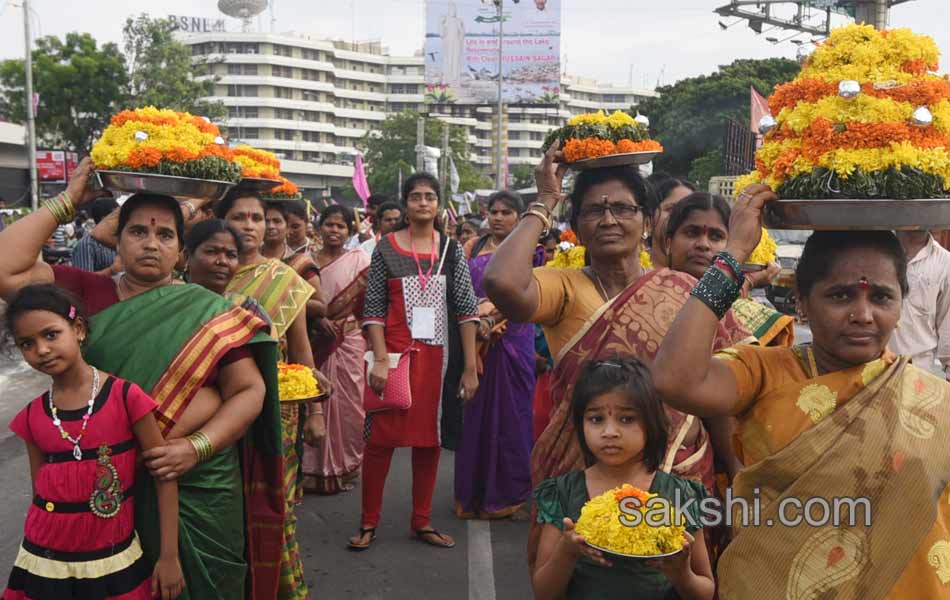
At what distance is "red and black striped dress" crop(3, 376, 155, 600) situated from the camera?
293cm

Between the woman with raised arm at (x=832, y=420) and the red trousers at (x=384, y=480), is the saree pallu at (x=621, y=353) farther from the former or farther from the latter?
the red trousers at (x=384, y=480)

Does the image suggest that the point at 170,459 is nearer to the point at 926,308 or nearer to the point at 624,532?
the point at 624,532

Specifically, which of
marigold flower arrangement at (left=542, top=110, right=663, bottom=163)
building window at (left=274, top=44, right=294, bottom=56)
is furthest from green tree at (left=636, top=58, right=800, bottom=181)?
building window at (left=274, top=44, right=294, bottom=56)

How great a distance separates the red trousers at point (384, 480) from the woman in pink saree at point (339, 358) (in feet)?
3.32

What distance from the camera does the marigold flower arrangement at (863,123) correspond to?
6.98 feet

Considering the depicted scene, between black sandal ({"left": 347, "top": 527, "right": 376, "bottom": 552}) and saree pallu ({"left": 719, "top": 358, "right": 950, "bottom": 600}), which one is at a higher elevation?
saree pallu ({"left": 719, "top": 358, "right": 950, "bottom": 600})

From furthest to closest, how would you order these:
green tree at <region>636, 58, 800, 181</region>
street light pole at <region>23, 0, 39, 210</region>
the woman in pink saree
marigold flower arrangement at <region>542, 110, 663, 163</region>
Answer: green tree at <region>636, 58, 800, 181</region>
street light pole at <region>23, 0, 39, 210</region>
the woman in pink saree
marigold flower arrangement at <region>542, 110, 663, 163</region>

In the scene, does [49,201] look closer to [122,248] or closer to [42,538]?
[122,248]

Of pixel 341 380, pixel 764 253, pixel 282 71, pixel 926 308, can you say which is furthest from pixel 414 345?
pixel 282 71

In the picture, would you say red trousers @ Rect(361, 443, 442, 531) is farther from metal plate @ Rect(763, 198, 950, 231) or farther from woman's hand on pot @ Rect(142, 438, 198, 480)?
metal plate @ Rect(763, 198, 950, 231)

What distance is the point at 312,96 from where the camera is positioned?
100 metres

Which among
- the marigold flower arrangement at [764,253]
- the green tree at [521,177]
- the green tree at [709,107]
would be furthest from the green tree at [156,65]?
the green tree at [521,177]

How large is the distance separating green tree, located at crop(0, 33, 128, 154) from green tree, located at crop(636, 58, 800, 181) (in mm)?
22571

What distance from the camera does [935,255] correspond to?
18.8 ft
